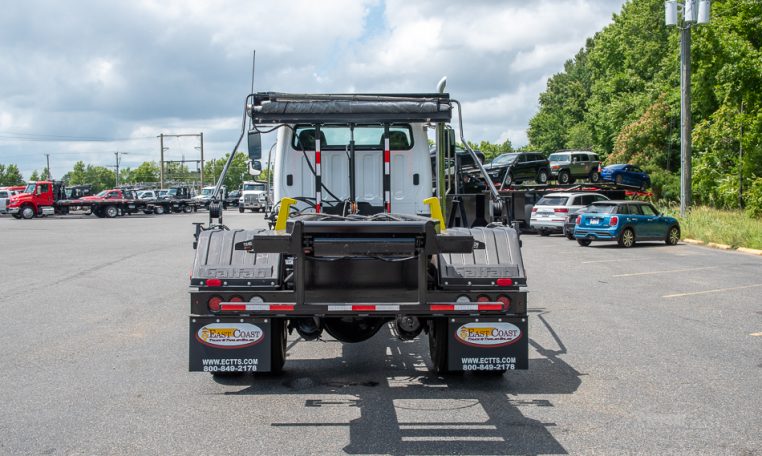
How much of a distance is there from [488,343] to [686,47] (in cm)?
2749

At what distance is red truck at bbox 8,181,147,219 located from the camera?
53875 mm

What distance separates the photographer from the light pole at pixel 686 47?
29.3m

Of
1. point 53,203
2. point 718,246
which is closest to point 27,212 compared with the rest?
point 53,203

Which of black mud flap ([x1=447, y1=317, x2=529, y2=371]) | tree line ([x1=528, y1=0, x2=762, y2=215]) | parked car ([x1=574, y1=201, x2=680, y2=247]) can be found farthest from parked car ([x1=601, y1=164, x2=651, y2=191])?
black mud flap ([x1=447, y1=317, x2=529, y2=371])

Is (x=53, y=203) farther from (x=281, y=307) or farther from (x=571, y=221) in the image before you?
(x=281, y=307)

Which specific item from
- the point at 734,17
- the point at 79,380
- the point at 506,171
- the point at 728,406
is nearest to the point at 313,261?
the point at 79,380

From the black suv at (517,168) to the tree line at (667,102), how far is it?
297 inches

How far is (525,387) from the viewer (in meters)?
6.82

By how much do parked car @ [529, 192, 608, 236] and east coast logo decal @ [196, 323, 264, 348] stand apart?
24310mm

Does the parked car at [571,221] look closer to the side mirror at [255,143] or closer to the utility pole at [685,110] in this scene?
the utility pole at [685,110]

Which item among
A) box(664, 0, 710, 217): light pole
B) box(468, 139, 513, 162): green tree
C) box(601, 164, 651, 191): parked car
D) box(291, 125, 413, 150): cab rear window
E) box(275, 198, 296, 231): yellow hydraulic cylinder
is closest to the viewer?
box(275, 198, 296, 231): yellow hydraulic cylinder

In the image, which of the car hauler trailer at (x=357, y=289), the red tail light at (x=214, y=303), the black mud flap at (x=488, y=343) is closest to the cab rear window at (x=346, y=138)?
the car hauler trailer at (x=357, y=289)

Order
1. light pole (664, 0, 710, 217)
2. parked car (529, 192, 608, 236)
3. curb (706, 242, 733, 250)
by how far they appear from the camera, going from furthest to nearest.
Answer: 1. parked car (529, 192, 608, 236)
2. light pole (664, 0, 710, 217)
3. curb (706, 242, 733, 250)

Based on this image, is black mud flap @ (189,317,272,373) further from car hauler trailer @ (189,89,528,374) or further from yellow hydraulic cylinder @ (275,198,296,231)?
yellow hydraulic cylinder @ (275,198,296,231)
